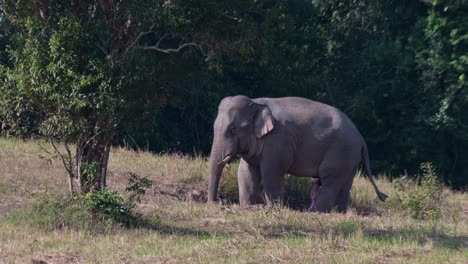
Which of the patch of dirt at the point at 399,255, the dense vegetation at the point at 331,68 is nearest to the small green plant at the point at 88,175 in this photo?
the dense vegetation at the point at 331,68

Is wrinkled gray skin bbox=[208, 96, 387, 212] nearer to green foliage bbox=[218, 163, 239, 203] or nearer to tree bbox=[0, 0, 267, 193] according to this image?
green foliage bbox=[218, 163, 239, 203]

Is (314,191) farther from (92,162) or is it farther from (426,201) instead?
(92,162)

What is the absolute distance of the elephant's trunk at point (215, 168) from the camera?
1720 centimetres

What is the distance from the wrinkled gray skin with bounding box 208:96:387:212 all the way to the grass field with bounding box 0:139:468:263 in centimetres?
104

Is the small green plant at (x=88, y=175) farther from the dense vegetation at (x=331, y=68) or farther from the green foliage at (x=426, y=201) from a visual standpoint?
the green foliage at (x=426, y=201)

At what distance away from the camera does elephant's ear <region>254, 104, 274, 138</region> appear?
17.4 metres

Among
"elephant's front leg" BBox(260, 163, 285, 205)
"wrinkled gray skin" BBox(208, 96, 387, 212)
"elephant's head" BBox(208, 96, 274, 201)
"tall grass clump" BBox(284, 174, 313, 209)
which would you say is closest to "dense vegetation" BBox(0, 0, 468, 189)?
"elephant's head" BBox(208, 96, 274, 201)

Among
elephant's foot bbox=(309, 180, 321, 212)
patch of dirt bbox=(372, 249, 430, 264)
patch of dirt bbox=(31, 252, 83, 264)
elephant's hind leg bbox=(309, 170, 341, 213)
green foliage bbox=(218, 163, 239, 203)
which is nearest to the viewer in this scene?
patch of dirt bbox=(31, 252, 83, 264)

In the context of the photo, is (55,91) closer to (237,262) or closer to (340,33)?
(237,262)

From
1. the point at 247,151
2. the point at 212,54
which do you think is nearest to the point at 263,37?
the point at 212,54

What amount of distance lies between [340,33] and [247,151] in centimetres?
1113

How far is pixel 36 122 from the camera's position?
516 inches

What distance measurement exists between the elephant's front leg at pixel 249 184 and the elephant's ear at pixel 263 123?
756 millimetres

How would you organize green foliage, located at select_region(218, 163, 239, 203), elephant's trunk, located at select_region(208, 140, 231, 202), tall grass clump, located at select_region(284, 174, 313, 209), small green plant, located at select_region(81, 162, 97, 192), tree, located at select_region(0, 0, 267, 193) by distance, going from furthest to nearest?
tall grass clump, located at select_region(284, 174, 313, 209), green foliage, located at select_region(218, 163, 239, 203), elephant's trunk, located at select_region(208, 140, 231, 202), small green plant, located at select_region(81, 162, 97, 192), tree, located at select_region(0, 0, 267, 193)
